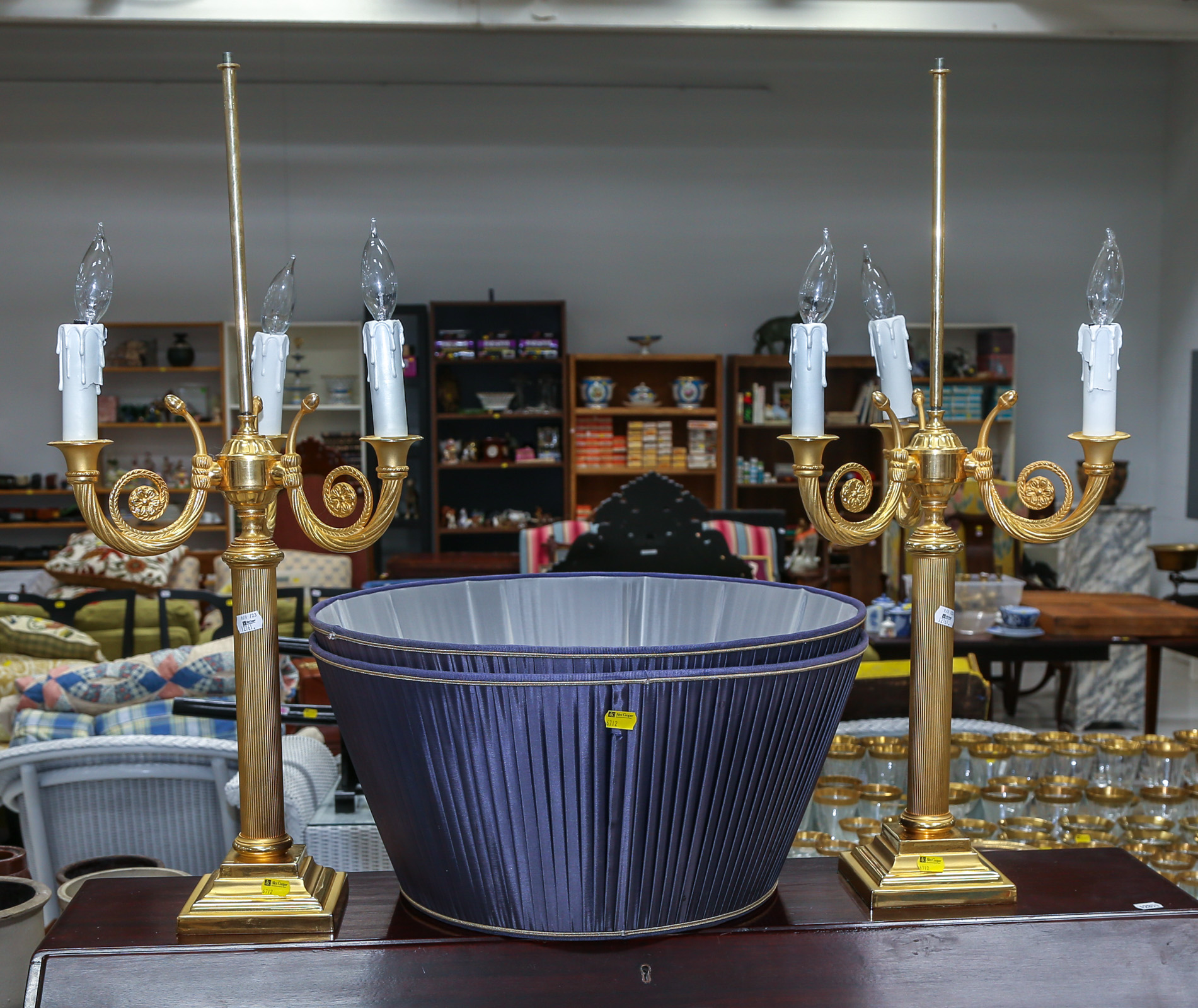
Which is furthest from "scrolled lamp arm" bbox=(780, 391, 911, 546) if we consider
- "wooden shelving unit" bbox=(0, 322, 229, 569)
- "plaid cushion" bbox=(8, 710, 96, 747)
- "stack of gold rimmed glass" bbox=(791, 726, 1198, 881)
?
"wooden shelving unit" bbox=(0, 322, 229, 569)

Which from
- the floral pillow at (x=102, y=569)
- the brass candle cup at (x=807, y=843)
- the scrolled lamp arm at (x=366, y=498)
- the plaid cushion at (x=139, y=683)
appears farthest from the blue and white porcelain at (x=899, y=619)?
the floral pillow at (x=102, y=569)

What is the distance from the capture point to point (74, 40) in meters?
7.10

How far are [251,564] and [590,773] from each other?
0.34 m

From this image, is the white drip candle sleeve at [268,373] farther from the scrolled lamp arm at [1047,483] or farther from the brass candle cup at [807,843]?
the brass candle cup at [807,843]

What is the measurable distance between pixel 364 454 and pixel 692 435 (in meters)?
2.14

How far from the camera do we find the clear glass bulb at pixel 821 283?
3.03ft

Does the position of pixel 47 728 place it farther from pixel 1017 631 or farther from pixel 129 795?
pixel 1017 631

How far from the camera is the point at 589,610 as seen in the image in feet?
3.53

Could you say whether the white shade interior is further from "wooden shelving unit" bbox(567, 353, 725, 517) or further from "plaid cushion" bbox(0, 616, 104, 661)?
"wooden shelving unit" bbox(567, 353, 725, 517)

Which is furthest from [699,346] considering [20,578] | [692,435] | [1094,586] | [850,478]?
[850,478]

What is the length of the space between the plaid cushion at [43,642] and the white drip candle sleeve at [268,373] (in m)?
2.67

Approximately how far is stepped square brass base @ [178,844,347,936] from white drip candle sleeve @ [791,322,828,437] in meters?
0.54

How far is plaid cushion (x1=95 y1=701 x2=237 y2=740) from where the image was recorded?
2473mm

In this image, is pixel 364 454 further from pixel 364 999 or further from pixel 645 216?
pixel 364 999
